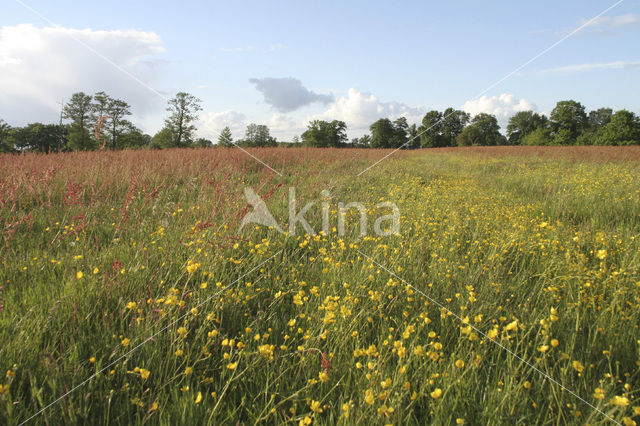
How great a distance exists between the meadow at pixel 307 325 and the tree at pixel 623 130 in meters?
58.9

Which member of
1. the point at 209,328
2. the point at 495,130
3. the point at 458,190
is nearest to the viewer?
the point at 209,328

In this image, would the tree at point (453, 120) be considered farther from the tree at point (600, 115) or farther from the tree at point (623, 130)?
the tree at point (600, 115)

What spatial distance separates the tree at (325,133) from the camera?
52909mm

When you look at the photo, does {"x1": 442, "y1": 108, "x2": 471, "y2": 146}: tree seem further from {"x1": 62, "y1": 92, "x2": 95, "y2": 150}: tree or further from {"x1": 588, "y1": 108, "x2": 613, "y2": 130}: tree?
{"x1": 588, "y1": 108, "x2": 613, "y2": 130}: tree

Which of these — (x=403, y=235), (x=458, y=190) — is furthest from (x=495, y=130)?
(x=403, y=235)

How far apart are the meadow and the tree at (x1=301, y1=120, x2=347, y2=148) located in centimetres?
4987

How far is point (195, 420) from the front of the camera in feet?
4.20

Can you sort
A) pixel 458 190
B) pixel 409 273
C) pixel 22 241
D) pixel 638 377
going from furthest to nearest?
pixel 458 190 < pixel 22 241 < pixel 409 273 < pixel 638 377

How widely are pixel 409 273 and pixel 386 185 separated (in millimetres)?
4835

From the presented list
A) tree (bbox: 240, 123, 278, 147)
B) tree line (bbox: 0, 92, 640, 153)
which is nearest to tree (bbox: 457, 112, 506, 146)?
tree line (bbox: 0, 92, 640, 153)

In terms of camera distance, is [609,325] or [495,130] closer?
[609,325]

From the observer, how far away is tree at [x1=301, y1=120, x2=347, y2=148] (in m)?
52.9

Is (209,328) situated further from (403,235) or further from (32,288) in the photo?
(403,235)

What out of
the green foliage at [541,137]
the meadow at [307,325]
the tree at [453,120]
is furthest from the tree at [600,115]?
the meadow at [307,325]
